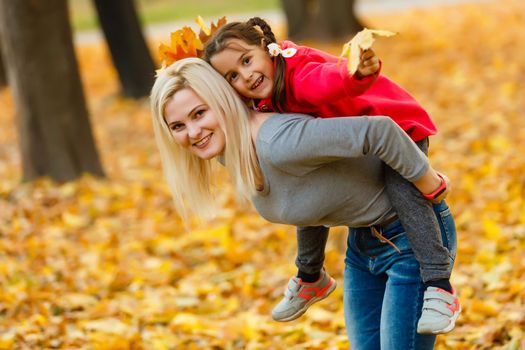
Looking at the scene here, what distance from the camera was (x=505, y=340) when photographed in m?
3.95

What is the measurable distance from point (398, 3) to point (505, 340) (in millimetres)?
18115

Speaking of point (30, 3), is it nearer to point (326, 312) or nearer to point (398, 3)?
point (326, 312)

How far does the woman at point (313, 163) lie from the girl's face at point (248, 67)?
5 centimetres

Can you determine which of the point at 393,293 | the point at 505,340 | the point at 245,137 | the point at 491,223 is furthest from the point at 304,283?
the point at 491,223

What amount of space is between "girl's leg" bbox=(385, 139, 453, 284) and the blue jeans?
0.08 metres

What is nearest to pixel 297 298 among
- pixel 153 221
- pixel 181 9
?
pixel 153 221

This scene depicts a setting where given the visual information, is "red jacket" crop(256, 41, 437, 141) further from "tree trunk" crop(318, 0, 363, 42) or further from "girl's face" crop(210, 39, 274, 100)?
"tree trunk" crop(318, 0, 363, 42)

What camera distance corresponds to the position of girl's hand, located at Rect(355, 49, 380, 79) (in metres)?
2.53

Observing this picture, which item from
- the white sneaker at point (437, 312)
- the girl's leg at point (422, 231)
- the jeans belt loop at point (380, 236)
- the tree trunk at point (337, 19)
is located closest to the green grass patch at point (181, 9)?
the tree trunk at point (337, 19)

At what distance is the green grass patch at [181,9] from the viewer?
27.3m

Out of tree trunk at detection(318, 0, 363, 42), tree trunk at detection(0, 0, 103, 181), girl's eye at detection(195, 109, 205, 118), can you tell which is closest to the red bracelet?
girl's eye at detection(195, 109, 205, 118)

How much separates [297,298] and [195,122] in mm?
883

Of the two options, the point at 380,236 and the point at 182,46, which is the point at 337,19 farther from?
the point at 380,236

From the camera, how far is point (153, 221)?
264 inches
